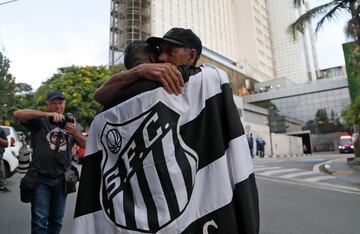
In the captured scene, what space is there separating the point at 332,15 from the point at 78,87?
18.7m

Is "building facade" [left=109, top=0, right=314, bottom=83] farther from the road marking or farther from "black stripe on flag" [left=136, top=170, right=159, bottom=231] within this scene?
"black stripe on flag" [left=136, top=170, right=159, bottom=231]

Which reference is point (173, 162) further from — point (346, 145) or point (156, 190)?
point (346, 145)

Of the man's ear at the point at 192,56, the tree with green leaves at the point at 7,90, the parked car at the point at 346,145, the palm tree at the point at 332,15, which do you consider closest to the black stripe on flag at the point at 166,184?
the man's ear at the point at 192,56

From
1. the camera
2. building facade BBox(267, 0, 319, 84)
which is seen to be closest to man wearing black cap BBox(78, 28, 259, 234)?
the camera

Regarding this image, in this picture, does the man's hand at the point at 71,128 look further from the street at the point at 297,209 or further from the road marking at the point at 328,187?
the road marking at the point at 328,187

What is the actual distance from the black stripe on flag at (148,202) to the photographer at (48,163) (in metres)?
1.59

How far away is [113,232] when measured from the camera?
4.41ft

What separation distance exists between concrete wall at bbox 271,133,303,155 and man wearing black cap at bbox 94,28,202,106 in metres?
38.3

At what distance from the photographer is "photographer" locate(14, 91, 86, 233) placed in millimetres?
2811

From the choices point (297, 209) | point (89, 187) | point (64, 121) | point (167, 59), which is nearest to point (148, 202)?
point (89, 187)

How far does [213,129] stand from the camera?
135 cm

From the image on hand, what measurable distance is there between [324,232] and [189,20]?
2215 inches

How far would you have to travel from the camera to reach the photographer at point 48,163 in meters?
2.81

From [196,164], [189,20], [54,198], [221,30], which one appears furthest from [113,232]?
[221,30]
